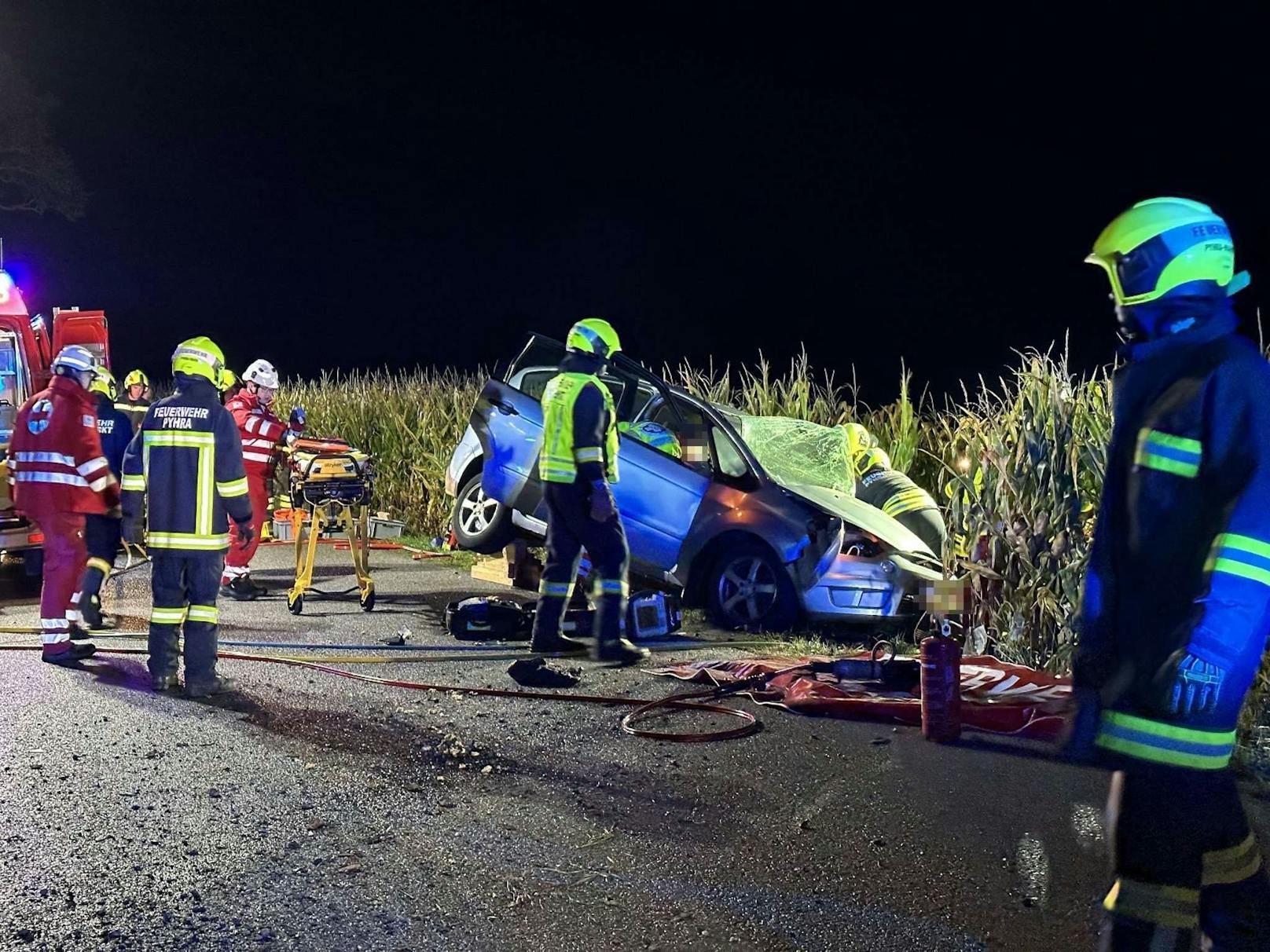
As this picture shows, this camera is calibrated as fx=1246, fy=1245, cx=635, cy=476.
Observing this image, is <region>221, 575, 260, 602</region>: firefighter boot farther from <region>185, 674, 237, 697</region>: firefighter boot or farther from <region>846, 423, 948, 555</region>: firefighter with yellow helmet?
<region>846, 423, 948, 555</region>: firefighter with yellow helmet

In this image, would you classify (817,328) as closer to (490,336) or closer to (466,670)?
(490,336)

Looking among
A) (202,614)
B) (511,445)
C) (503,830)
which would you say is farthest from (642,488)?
(503,830)

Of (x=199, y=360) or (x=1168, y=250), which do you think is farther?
(x=199, y=360)

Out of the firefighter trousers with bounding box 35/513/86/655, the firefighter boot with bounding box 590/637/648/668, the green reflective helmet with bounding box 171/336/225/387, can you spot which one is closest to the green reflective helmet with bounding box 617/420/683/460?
the firefighter boot with bounding box 590/637/648/668

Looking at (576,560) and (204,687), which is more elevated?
(576,560)

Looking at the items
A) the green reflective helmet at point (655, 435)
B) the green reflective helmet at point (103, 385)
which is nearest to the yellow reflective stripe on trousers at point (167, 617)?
the green reflective helmet at point (103, 385)

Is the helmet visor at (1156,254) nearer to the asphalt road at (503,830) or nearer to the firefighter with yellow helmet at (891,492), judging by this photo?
the asphalt road at (503,830)

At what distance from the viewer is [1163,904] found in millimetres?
2768

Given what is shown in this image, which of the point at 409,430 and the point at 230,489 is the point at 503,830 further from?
the point at 409,430

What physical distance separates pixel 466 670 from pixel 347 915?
12.7ft

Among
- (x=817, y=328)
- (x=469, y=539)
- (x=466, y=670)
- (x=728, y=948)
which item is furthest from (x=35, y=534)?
(x=817, y=328)

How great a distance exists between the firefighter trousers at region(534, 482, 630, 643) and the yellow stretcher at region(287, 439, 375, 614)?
90.6 inches

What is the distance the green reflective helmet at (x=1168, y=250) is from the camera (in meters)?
2.93

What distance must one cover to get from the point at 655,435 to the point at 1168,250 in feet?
22.2
